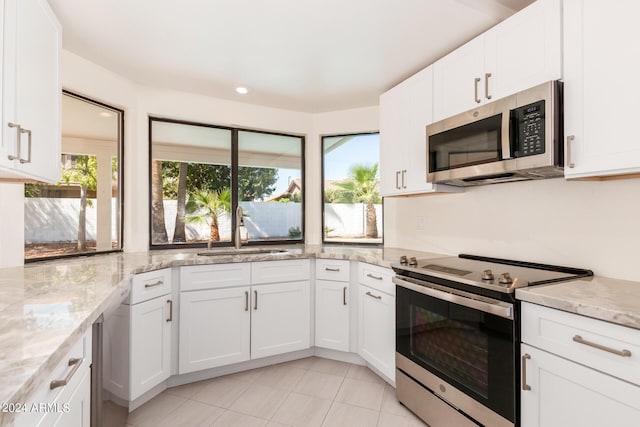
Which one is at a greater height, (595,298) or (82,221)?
(82,221)

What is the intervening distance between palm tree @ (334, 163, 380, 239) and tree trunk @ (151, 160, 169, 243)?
174 cm

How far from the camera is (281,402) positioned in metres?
2.12

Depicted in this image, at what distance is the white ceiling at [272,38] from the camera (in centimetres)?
178

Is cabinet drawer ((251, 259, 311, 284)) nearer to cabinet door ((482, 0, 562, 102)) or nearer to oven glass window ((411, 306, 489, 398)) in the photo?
oven glass window ((411, 306, 489, 398))

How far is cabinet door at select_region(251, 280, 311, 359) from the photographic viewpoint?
254cm

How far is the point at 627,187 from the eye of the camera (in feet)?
5.03

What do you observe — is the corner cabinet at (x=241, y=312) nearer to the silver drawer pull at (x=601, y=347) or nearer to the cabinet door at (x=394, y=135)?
the cabinet door at (x=394, y=135)

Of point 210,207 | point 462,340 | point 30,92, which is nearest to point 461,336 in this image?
point 462,340

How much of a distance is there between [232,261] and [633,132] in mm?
2316

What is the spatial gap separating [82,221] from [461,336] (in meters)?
2.70

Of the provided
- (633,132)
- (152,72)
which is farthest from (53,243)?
(633,132)

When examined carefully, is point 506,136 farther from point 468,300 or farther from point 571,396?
point 571,396

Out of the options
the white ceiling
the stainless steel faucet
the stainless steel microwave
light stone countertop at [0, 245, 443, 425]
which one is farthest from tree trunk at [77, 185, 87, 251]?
the stainless steel microwave

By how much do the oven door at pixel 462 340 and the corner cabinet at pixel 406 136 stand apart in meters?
0.80
